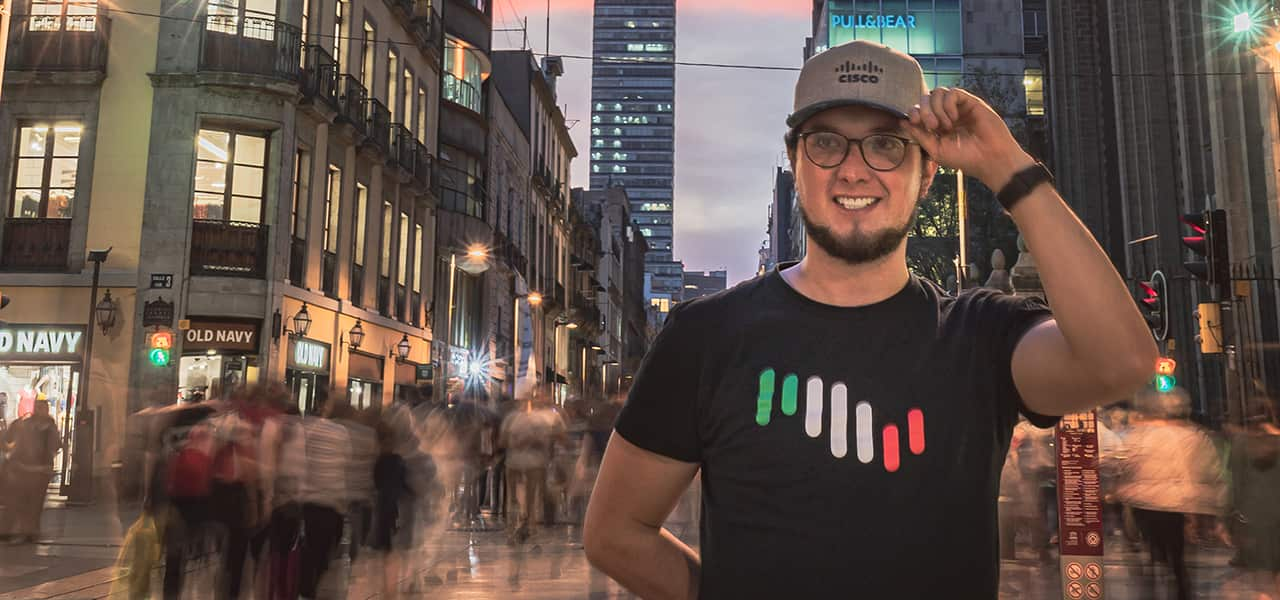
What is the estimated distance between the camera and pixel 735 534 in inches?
70.4

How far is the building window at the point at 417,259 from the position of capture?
31328 mm

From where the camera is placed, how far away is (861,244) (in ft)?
6.07

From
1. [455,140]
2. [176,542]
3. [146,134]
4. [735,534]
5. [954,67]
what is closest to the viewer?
[735,534]

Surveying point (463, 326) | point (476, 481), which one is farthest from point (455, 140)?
point (476, 481)

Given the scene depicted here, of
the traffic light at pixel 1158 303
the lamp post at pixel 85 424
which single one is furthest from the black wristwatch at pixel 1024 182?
the lamp post at pixel 85 424

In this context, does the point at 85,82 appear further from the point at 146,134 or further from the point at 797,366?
the point at 797,366

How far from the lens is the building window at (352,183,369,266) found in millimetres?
26781

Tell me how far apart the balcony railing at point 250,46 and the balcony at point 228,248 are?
11.4 feet

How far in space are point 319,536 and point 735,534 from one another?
23.8 ft

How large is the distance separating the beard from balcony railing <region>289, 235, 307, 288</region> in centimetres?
2198

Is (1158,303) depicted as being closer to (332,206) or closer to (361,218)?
(332,206)

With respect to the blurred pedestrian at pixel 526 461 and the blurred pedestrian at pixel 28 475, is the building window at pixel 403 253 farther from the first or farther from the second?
the blurred pedestrian at pixel 28 475

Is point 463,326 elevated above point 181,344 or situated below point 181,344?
above

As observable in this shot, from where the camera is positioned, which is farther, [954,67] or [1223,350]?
[954,67]
